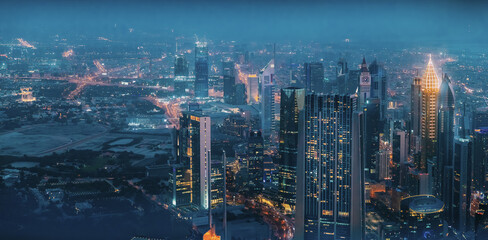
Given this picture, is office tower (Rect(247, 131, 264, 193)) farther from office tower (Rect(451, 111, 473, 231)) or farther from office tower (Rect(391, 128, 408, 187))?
office tower (Rect(451, 111, 473, 231))

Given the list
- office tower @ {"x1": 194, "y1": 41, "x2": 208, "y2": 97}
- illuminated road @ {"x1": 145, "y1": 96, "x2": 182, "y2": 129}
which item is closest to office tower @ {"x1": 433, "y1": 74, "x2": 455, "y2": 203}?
illuminated road @ {"x1": 145, "y1": 96, "x2": 182, "y2": 129}

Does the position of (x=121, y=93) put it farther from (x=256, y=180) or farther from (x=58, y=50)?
(x=256, y=180)

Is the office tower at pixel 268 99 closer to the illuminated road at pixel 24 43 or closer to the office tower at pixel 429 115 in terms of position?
the office tower at pixel 429 115

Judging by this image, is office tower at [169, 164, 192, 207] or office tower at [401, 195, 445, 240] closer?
office tower at [401, 195, 445, 240]

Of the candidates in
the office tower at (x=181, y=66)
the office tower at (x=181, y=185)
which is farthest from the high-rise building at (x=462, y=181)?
the office tower at (x=181, y=66)

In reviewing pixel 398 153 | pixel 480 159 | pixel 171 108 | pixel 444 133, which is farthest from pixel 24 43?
pixel 480 159

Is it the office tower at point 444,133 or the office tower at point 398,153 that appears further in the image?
the office tower at point 398,153

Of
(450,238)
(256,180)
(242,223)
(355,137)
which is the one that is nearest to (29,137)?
(256,180)
